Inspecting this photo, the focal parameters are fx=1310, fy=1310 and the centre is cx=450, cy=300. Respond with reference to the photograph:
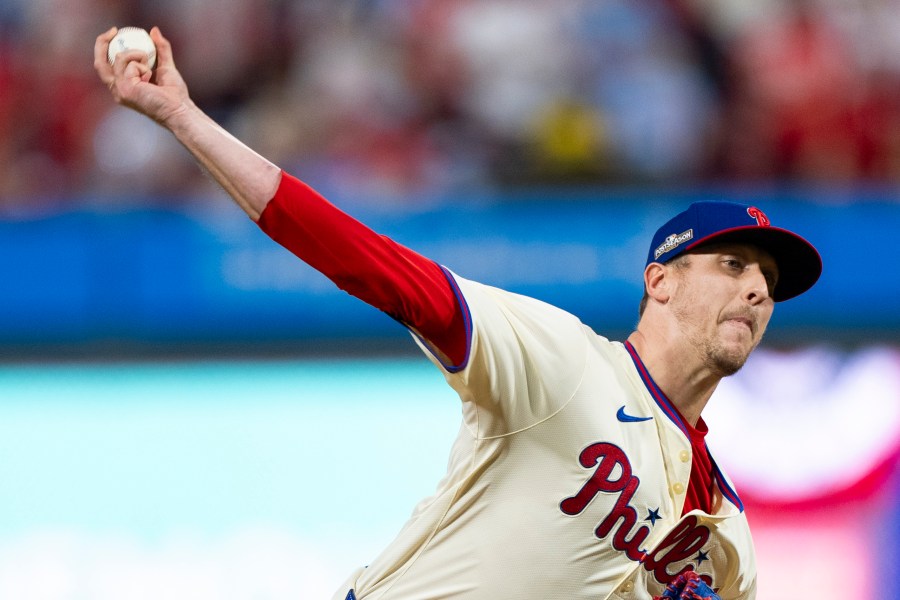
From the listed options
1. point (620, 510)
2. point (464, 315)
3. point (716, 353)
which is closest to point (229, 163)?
point (464, 315)

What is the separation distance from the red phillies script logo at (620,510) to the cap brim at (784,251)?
1.76 feet

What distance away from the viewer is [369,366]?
17.4ft

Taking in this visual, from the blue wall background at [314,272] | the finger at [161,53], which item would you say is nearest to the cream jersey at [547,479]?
the finger at [161,53]

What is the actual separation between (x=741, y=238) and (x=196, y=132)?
1195 millimetres

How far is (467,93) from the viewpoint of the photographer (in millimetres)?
6305

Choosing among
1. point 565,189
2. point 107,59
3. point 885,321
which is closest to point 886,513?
point 885,321

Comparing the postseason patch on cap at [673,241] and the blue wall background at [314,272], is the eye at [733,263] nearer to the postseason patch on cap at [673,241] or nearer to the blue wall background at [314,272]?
the postseason patch on cap at [673,241]

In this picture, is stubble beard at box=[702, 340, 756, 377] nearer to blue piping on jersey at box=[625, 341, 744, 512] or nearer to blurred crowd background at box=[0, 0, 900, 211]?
blue piping on jersey at box=[625, 341, 744, 512]

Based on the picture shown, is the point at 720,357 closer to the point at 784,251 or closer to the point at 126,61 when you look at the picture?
the point at 784,251

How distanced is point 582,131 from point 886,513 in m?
2.22

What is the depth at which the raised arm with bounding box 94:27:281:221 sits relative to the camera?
2.10m

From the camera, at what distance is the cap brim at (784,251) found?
2689 mm

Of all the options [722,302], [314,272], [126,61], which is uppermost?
[314,272]

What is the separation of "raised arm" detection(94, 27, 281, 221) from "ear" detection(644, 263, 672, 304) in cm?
97
